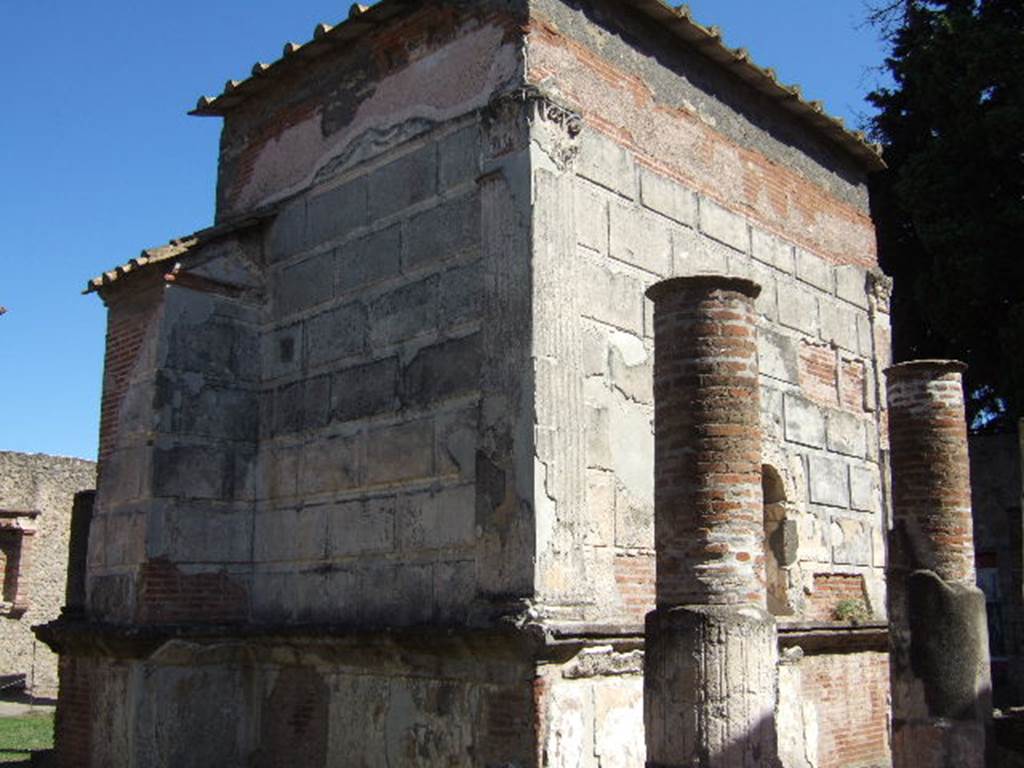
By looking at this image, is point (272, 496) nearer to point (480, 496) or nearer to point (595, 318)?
point (480, 496)

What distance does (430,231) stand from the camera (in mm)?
7543

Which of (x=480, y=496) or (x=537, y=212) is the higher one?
(x=537, y=212)

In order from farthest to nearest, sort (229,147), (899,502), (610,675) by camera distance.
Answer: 1. (229,147)
2. (899,502)
3. (610,675)

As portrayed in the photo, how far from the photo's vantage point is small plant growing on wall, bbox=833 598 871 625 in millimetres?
8953

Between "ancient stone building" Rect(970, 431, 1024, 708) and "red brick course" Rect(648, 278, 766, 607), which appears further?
"ancient stone building" Rect(970, 431, 1024, 708)

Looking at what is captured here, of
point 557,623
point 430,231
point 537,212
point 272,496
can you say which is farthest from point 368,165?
point 557,623

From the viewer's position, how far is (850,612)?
9023mm

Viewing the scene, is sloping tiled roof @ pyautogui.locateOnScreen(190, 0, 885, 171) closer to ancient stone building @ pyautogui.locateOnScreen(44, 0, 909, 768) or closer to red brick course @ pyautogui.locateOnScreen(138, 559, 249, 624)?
ancient stone building @ pyautogui.locateOnScreen(44, 0, 909, 768)

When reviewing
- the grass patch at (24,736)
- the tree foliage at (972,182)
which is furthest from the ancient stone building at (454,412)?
the tree foliage at (972,182)

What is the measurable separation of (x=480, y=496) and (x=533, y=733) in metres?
1.40

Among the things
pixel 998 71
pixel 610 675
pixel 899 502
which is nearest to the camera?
pixel 610 675

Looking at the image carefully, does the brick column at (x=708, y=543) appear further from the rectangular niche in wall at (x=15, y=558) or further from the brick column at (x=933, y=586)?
the rectangular niche in wall at (x=15, y=558)

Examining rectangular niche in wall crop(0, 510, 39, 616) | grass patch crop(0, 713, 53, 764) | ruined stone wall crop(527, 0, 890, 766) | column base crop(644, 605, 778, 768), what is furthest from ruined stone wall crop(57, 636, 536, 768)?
rectangular niche in wall crop(0, 510, 39, 616)

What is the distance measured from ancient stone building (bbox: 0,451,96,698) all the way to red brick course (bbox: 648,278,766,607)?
18.3 metres
